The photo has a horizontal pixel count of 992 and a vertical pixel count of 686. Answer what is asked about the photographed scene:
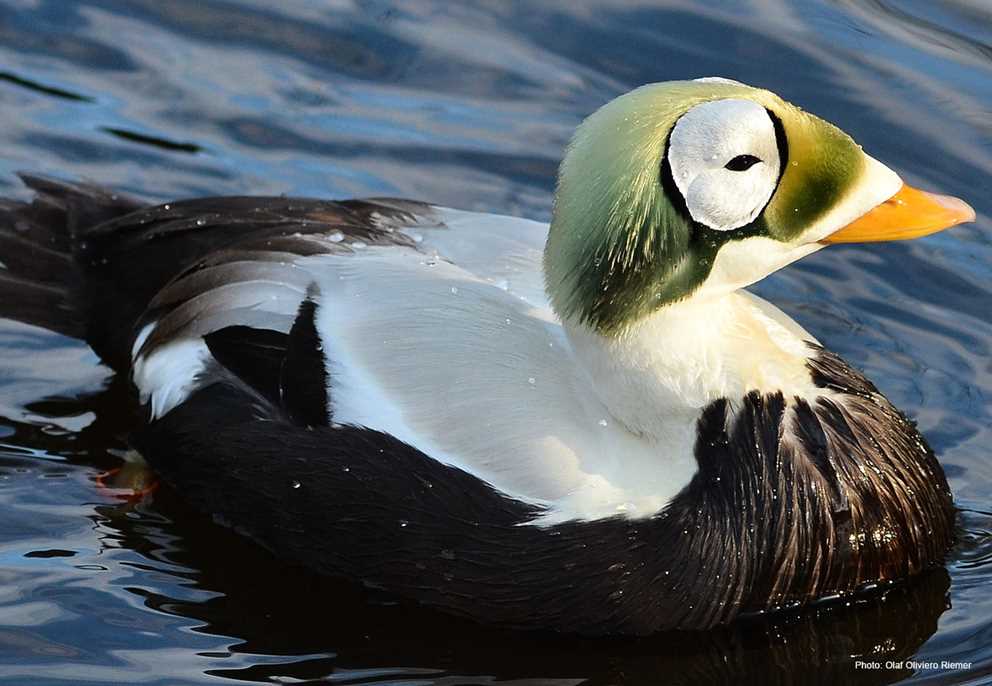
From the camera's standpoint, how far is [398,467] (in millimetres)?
4766

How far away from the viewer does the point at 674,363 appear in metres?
4.67

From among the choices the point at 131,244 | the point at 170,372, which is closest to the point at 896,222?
the point at 170,372

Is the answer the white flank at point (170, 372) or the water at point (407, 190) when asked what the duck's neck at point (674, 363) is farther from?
the white flank at point (170, 372)

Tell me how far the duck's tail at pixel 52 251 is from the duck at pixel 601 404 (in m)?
0.67

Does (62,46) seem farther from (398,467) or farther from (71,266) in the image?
(398,467)

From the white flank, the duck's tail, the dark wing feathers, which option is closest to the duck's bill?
the dark wing feathers

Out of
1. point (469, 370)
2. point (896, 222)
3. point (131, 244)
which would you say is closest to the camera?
point (896, 222)

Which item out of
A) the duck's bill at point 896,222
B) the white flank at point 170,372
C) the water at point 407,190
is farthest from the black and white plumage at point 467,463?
the duck's bill at point 896,222

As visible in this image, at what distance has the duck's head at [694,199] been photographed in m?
4.37

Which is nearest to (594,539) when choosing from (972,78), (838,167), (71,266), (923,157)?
(838,167)

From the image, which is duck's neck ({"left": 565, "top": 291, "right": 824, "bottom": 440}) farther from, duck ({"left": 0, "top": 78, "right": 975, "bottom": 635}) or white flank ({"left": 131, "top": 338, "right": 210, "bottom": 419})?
white flank ({"left": 131, "top": 338, "right": 210, "bottom": 419})

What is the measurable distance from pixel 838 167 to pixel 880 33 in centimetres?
361

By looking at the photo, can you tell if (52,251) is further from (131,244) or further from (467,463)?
(467,463)

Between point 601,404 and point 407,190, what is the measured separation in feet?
8.33
